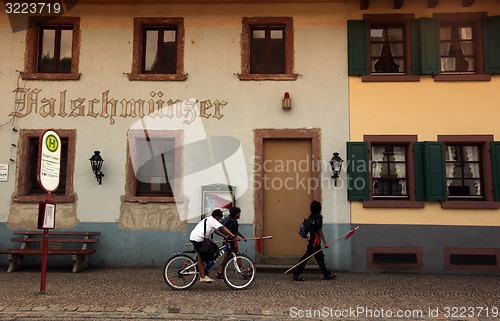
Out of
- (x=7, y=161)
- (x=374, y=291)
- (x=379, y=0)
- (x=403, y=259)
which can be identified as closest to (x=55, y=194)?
(x=7, y=161)

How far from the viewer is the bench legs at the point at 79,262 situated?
33.8 feet

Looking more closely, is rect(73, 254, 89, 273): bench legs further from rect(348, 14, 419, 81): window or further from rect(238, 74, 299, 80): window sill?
rect(348, 14, 419, 81): window

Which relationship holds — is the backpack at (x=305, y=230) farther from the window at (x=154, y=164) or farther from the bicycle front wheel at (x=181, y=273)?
the window at (x=154, y=164)

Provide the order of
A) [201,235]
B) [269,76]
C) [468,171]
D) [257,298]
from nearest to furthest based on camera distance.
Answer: [257,298] < [201,235] < [468,171] < [269,76]

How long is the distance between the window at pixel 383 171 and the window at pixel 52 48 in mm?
7136

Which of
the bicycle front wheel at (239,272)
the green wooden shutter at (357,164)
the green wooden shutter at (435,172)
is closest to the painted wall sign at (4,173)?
the bicycle front wheel at (239,272)

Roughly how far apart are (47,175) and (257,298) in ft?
13.3

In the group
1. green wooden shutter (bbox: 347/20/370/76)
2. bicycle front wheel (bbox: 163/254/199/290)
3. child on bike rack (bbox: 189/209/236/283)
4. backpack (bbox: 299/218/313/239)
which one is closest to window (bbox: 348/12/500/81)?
green wooden shutter (bbox: 347/20/370/76)

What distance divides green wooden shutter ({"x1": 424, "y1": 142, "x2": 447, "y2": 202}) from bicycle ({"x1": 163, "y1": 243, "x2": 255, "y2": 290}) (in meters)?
4.91

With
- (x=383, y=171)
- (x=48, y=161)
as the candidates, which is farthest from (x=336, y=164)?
(x=48, y=161)

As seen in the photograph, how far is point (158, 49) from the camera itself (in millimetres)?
11742

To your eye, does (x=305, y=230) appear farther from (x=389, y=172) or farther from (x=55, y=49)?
(x=55, y=49)

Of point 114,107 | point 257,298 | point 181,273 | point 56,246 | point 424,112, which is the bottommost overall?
point 257,298

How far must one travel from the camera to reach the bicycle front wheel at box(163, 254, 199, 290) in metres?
8.34
